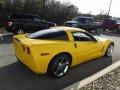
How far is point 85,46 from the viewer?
7301 millimetres

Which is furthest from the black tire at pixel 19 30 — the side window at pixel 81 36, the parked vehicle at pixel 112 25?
the parked vehicle at pixel 112 25

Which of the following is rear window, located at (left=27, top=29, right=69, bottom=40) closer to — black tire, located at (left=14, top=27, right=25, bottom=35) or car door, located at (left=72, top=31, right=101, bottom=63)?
car door, located at (left=72, top=31, right=101, bottom=63)

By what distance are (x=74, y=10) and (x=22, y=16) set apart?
15300 millimetres

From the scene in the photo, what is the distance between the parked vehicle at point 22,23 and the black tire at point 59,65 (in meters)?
8.65

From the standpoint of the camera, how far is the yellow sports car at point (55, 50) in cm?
585

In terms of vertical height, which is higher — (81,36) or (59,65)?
(81,36)

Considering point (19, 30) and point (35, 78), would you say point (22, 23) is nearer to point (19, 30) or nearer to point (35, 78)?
point (19, 30)

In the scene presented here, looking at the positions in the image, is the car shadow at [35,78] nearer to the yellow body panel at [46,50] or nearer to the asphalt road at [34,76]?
the asphalt road at [34,76]

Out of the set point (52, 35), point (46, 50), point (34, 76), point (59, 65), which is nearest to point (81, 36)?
point (52, 35)

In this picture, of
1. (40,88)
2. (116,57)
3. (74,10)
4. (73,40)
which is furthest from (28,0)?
(40,88)

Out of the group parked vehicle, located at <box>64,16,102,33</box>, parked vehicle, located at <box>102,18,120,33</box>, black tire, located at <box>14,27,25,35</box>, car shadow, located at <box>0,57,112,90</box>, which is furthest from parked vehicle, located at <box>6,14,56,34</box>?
parked vehicle, located at <box>102,18,120,33</box>

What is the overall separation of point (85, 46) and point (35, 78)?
2100mm

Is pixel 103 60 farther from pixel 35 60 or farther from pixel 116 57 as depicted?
pixel 35 60

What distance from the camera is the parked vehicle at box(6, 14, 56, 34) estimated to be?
14438mm
